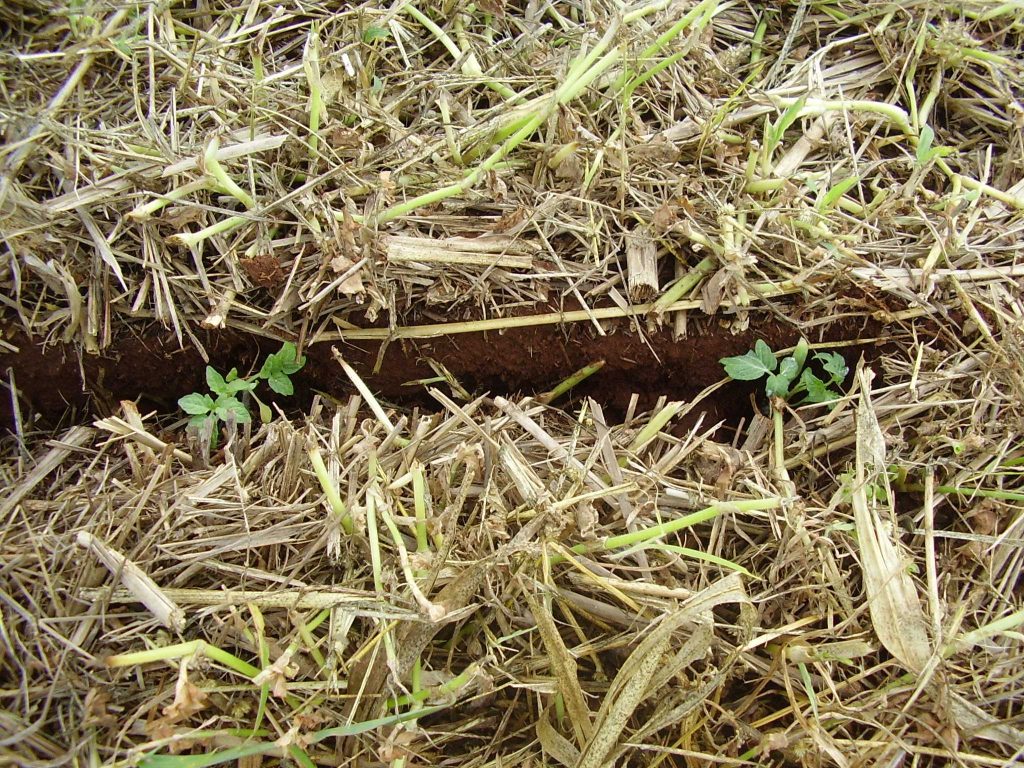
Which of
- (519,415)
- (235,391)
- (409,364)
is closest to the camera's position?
(519,415)

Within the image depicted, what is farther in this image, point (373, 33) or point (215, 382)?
point (373, 33)

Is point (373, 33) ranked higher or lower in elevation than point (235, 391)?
higher

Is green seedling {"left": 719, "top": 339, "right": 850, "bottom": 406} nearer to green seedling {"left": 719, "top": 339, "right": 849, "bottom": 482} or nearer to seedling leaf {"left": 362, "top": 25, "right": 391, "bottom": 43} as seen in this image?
green seedling {"left": 719, "top": 339, "right": 849, "bottom": 482}

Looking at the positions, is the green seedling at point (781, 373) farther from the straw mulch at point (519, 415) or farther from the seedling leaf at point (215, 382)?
the seedling leaf at point (215, 382)

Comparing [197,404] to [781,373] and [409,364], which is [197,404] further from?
[781,373]

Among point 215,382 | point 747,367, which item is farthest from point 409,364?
point 747,367

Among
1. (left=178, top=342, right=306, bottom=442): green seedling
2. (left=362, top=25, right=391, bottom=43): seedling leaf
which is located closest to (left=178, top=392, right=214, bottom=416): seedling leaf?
(left=178, top=342, right=306, bottom=442): green seedling

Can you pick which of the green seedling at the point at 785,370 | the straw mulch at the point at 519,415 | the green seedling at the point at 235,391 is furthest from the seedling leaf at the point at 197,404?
the green seedling at the point at 785,370

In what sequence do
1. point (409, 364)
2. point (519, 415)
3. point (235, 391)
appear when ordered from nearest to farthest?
point (519, 415) → point (235, 391) → point (409, 364)
